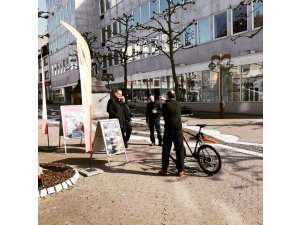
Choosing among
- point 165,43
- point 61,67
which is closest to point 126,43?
point 165,43

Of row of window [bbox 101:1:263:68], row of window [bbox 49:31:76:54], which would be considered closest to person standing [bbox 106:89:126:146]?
row of window [bbox 101:1:263:68]

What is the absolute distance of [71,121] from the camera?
911cm

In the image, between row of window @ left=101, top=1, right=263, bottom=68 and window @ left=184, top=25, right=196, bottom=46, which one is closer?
row of window @ left=101, top=1, right=263, bottom=68

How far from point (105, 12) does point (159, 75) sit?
1625 cm

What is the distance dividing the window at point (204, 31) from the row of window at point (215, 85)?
260 cm

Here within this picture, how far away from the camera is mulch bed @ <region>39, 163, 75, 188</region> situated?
580 cm

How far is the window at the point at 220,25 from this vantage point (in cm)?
2170

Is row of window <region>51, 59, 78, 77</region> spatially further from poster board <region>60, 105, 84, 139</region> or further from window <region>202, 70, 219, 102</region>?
poster board <region>60, 105, 84, 139</region>

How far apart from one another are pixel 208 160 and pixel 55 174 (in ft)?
10.9

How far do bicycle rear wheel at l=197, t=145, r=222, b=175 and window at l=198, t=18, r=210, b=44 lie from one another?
18.1 metres

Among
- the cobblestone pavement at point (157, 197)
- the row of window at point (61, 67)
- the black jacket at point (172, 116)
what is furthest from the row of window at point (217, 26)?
the row of window at point (61, 67)

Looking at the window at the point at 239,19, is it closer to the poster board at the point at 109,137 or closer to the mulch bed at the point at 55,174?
the poster board at the point at 109,137
